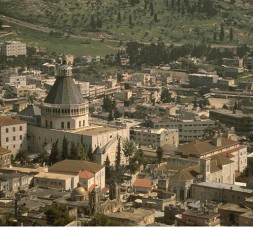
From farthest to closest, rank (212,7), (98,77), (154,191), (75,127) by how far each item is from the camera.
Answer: (212,7)
(98,77)
(75,127)
(154,191)

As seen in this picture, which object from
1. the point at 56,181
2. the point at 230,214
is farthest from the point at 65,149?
the point at 230,214

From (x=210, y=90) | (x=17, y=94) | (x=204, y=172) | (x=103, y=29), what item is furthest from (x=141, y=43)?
(x=204, y=172)

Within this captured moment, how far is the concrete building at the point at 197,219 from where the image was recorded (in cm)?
4366

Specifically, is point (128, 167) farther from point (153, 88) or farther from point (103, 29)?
point (103, 29)

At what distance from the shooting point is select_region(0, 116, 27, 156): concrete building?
6334 cm

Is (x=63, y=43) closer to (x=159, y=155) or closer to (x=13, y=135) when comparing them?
(x=13, y=135)

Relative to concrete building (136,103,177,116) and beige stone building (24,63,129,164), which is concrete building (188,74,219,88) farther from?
beige stone building (24,63,129,164)

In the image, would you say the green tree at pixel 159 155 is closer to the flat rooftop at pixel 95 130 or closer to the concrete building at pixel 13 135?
the flat rooftop at pixel 95 130

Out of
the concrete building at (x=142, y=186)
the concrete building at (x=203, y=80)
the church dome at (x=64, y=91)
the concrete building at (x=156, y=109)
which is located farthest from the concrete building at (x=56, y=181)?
the concrete building at (x=203, y=80)

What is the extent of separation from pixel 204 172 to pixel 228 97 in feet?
139

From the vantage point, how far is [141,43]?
130 m

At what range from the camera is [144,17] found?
477 feet

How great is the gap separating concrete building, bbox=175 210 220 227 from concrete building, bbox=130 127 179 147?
22760 millimetres

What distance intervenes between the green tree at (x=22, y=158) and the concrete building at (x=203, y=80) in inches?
1699
